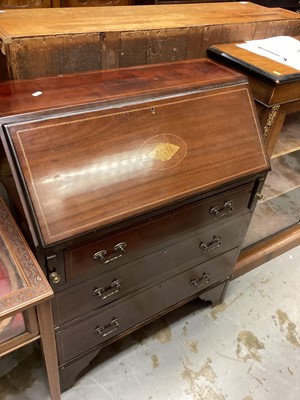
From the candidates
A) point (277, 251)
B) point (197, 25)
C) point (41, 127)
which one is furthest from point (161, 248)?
point (277, 251)

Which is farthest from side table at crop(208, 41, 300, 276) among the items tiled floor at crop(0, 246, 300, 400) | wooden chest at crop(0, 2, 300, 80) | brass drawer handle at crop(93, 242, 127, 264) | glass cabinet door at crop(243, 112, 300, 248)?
brass drawer handle at crop(93, 242, 127, 264)

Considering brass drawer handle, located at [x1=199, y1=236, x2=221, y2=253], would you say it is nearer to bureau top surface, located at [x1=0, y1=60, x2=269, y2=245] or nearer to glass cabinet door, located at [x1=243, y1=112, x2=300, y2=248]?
bureau top surface, located at [x1=0, y1=60, x2=269, y2=245]

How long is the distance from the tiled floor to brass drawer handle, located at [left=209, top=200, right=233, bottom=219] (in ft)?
2.17

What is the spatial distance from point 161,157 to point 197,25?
58cm

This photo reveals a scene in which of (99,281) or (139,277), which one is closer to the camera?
(99,281)

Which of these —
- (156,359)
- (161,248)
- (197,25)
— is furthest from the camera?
(156,359)

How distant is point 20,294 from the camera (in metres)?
0.81

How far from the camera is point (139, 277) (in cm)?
120

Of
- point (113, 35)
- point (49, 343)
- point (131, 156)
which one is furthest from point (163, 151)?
point (49, 343)

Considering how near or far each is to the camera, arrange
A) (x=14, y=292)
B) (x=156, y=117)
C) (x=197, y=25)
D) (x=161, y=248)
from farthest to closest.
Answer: (x=197, y=25), (x=161, y=248), (x=156, y=117), (x=14, y=292)

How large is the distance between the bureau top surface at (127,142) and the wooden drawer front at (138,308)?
44 cm

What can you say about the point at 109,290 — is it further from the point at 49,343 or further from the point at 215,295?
the point at 215,295

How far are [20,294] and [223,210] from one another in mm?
728

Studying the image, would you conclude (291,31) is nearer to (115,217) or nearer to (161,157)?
(161,157)
